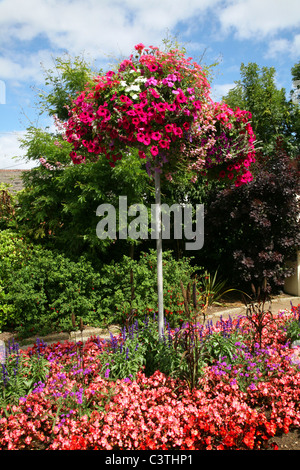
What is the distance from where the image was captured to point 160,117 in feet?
8.86

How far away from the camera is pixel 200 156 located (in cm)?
323

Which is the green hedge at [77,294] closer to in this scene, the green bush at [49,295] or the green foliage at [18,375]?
the green bush at [49,295]

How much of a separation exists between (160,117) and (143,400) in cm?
208

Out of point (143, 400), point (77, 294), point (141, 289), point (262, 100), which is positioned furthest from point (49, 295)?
point (262, 100)

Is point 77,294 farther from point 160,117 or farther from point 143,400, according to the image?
point 160,117

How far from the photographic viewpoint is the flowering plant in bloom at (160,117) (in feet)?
8.91

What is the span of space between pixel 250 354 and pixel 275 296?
331cm

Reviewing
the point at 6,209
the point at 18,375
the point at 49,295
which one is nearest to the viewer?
the point at 18,375

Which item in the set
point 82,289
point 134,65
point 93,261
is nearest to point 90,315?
point 82,289

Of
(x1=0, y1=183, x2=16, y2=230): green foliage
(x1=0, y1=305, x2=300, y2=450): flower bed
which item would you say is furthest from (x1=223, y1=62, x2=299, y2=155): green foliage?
(x1=0, y1=305, x2=300, y2=450): flower bed

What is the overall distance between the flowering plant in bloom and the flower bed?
1.61 metres

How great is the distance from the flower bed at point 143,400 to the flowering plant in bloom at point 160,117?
1.61m

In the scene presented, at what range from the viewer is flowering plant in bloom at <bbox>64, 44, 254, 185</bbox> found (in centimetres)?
271
